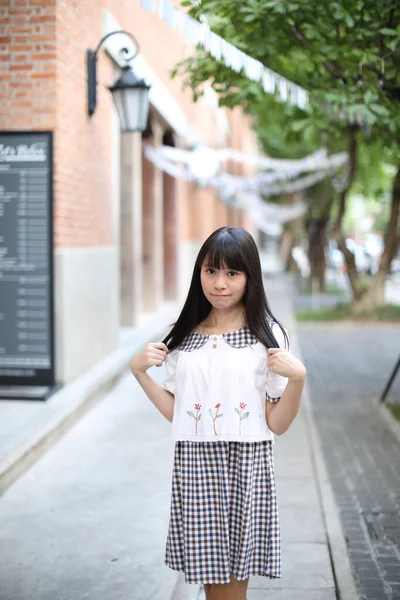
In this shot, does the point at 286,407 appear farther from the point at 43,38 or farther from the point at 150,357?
the point at 43,38

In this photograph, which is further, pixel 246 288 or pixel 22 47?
pixel 22 47

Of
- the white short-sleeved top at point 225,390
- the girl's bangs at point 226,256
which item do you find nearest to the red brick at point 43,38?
the girl's bangs at point 226,256

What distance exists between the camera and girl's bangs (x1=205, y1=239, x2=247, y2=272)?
2.86 meters

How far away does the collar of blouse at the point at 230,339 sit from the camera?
2924mm

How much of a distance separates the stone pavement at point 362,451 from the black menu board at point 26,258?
2831 millimetres

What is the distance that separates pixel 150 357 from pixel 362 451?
408 centimetres

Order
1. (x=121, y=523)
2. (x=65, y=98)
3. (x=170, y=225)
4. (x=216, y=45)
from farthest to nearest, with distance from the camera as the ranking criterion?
(x=170, y=225) < (x=65, y=98) < (x=216, y=45) < (x=121, y=523)

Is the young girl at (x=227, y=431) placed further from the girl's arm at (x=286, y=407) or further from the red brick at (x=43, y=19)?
the red brick at (x=43, y=19)

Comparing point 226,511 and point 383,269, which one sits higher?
point 383,269

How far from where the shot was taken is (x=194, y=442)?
2902mm

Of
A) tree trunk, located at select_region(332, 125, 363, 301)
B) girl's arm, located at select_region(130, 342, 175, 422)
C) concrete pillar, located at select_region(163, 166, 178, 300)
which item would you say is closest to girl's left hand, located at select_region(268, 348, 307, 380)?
girl's arm, located at select_region(130, 342, 175, 422)

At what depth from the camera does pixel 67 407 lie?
23.1 ft

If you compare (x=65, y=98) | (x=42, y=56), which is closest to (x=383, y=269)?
(x=65, y=98)

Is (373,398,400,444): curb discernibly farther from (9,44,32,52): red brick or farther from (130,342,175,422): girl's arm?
(9,44,32,52): red brick
